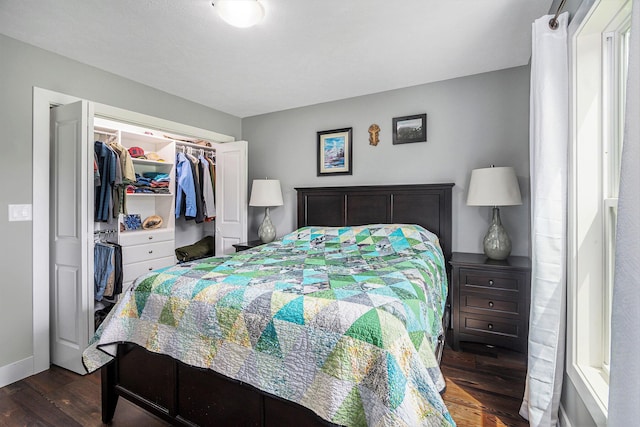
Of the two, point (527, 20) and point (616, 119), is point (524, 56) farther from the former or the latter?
point (616, 119)

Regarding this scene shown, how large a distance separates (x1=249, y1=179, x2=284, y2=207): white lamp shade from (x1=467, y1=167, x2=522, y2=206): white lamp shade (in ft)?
6.69

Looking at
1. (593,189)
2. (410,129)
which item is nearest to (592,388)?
(593,189)

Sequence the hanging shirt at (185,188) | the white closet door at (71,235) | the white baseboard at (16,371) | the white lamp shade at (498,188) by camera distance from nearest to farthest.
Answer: the white baseboard at (16,371) < the white closet door at (71,235) < the white lamp shade at (498,188) < the hanging shirt at (185,188)

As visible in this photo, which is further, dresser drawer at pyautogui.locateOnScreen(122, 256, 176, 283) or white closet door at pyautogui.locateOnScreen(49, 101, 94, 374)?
dresser drawer at pyautogui.locateOnScreen(122, 256, 176, 283)

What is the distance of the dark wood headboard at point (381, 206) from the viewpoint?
115 inches

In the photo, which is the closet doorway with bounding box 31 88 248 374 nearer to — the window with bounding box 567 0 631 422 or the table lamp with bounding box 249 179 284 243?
the table lamp with bounding box 249 179 284 243

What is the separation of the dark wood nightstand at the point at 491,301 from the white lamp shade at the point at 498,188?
47 centimetres

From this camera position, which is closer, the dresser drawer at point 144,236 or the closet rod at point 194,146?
the dresser drawer at point 144,236

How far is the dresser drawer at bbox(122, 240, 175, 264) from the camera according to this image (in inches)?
130

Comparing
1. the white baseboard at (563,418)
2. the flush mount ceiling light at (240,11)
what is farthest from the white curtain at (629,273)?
the flush mount ceiling light at (240,11)

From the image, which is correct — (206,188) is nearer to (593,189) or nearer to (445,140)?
(445,140)

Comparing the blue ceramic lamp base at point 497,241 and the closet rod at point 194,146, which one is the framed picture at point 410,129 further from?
the closet rod at point 194,146

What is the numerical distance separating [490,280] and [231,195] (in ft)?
9.38

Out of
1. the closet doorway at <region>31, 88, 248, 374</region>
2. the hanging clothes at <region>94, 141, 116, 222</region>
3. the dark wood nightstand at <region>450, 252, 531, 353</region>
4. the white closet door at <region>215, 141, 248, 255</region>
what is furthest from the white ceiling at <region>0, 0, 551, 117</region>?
the dark wood nightstand at <region>450, 252, 531, 353</region>
